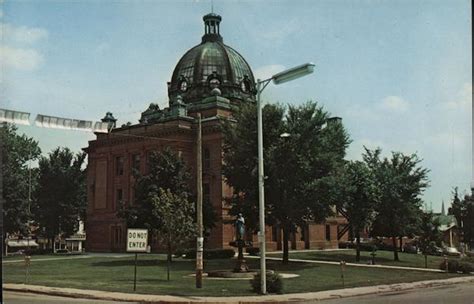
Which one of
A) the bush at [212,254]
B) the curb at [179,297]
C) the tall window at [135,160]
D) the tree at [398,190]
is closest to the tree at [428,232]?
the tree at [398,190]

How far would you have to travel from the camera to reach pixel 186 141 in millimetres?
57750

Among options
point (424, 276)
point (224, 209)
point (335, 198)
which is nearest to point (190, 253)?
point (224, 209)

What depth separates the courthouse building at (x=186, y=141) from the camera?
56469 mm

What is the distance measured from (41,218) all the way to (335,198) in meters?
42.9

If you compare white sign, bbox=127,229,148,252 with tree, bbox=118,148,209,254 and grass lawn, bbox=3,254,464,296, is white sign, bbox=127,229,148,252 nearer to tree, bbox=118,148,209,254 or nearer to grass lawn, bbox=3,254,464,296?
grass lawn, bbox=3,254,464,296

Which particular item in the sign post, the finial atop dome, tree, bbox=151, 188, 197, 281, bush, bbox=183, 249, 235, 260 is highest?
the finial atop dome

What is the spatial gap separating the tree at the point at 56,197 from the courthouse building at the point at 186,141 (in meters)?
5.28

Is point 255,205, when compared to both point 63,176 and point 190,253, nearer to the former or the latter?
point 190,253

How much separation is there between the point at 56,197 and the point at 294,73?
56.3 m

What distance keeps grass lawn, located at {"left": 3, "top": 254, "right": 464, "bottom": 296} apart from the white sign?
176cm

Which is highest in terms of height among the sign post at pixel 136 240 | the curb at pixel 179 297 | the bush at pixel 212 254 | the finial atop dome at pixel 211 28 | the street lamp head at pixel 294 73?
the finial atop dome at pixel 211 28

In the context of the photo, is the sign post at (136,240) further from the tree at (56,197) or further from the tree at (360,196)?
the tree at (56,197)

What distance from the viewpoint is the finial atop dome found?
70500mm

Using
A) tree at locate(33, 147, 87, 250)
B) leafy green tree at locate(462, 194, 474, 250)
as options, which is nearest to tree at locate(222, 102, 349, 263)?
leafy green tree at locate(462, 194, 474, 250)
